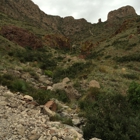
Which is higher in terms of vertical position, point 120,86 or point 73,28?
point 73,28

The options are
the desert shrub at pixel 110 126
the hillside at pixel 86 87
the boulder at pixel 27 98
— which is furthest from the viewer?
the boulder at pixel 27 98

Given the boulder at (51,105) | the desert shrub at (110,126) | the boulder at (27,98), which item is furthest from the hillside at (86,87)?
the boulder at (27,98)

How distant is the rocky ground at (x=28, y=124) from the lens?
555 cm

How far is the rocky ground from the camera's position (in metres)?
5.55

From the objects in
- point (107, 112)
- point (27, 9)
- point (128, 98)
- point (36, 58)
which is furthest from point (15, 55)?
point (27, 9)

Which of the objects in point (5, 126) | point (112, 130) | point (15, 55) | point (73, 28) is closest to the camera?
point (5, 126)

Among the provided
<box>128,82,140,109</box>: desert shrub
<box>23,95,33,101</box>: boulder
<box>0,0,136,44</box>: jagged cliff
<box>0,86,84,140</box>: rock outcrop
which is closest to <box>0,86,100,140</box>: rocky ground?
<box>0,86,84,140</box>: rock outcrop

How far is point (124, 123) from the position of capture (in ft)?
20.4

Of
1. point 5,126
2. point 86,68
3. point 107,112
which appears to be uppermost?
point 86,68

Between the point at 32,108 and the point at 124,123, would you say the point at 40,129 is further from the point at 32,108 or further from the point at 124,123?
the point at 124,123

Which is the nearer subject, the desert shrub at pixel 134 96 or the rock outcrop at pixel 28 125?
the rock outcrop at pixel 28 125

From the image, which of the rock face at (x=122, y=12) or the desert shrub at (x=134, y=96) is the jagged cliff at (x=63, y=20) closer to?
the rock face at (x=122, y=12)

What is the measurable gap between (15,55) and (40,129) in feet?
57.6

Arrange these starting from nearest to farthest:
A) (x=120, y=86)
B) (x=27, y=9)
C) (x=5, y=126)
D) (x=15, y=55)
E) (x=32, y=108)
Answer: (x=5, y=126)
(x=32, y=108)
(x=120, y=86)
(x=15, y=55)
(x=27, y=9)
